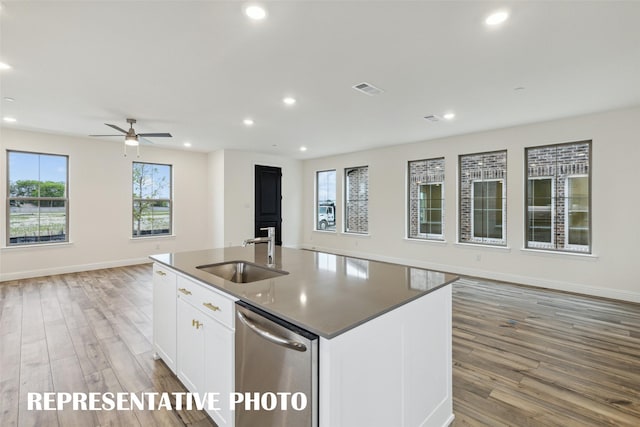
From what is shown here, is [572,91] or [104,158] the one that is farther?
[104,158]

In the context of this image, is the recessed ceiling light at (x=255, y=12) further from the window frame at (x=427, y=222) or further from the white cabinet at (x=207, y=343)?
the window frame at (x=427, y=222)

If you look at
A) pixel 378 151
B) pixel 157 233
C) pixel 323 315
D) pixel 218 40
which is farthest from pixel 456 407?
pixel 157 233

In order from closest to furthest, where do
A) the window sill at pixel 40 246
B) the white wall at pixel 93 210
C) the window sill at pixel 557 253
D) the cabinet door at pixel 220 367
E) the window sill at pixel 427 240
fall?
the cabinet door at pixel 220 367 → the window sill at pixel 557 253 → the window sill at pixel 40 246 → the white wall at pixel 93 210 → the window sill at pixel 427 240

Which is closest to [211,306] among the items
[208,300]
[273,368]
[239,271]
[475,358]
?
[208,300]

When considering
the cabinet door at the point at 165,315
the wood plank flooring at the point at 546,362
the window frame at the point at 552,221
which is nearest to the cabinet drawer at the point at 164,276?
the cabinet door at the point at 165,315

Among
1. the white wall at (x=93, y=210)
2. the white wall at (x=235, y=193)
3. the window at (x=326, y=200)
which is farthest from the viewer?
the window at (x=326, y=200)

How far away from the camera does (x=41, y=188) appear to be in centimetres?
559

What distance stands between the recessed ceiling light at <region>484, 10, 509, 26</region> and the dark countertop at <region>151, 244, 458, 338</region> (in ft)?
6.13

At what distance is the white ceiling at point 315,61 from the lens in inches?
84.1

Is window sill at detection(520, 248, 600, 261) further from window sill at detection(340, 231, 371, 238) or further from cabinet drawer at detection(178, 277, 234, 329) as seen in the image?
cabinet drawer at detection(178, 277, 234, 329)

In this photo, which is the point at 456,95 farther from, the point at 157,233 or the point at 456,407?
the point at 157,233

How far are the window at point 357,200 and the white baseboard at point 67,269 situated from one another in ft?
16.2

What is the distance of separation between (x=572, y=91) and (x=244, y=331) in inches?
174

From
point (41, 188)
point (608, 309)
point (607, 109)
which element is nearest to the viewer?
point (608, 309)
